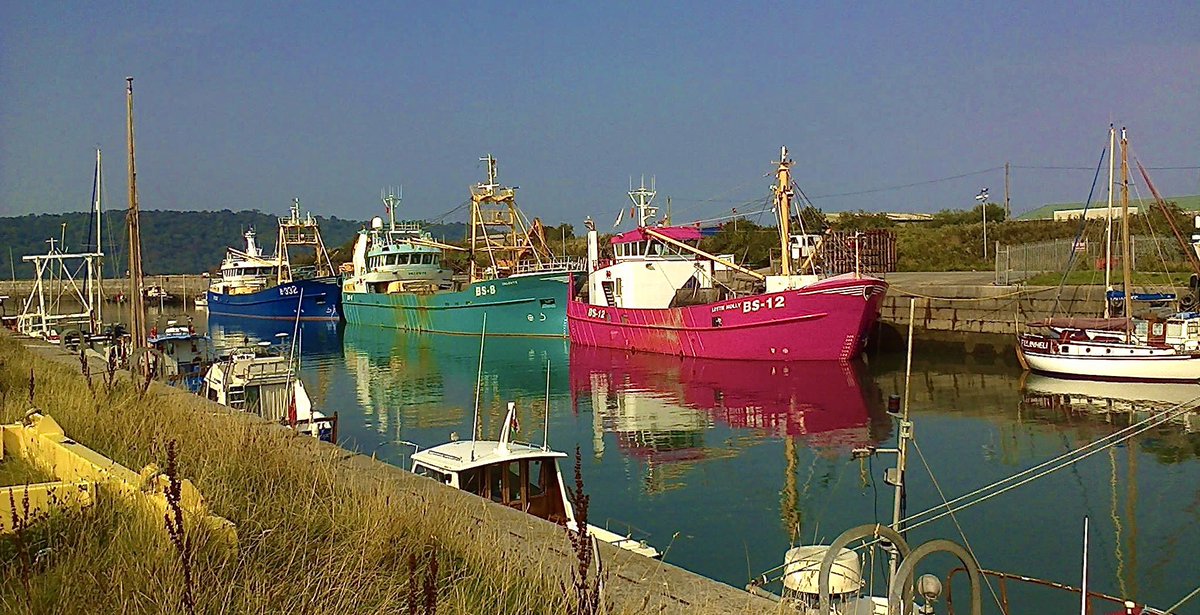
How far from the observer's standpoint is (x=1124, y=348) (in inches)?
929

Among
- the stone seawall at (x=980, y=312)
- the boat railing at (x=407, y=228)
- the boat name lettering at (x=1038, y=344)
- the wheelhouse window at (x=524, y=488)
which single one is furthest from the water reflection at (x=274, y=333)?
the wheelhouse window at (x=524, y=488)

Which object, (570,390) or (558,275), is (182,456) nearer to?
(570,390)

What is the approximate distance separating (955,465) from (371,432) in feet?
35.5

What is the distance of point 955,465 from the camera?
16.0 metres

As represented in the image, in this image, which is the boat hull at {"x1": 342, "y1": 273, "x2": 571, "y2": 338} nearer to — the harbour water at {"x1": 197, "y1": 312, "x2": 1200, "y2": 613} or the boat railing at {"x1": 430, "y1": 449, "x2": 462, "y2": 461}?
the harbour water at {"x1": 197, "y1": 312, "x2": 1200, "y2": 613}

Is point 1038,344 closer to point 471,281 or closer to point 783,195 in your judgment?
point 783,195

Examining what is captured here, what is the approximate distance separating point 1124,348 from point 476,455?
1909cm

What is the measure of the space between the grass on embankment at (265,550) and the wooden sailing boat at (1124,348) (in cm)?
2165

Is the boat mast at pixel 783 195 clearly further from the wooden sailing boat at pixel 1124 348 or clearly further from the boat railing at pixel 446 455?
the boat railing at pixel 446 455

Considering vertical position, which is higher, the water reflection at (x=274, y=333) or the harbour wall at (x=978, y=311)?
the harbour wall at (x=978, y=311)

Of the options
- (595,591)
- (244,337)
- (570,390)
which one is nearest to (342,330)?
(244,337)

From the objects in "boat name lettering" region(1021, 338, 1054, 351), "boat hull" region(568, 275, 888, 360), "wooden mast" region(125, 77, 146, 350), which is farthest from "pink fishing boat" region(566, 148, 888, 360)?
"wooden mast" region(125, 77, 146, 350)

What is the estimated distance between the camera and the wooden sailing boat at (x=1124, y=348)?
23.0 m

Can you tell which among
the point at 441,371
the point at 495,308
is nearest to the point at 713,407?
the point at 441,371
